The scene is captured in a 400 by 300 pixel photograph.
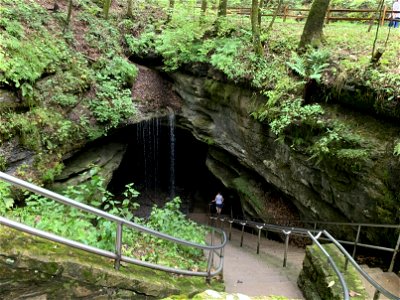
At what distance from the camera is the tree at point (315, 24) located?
10.3m

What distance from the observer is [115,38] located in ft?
46.9

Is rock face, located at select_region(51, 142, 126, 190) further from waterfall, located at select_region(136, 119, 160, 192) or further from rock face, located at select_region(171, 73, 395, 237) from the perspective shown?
rock face, located at select_region(171, 73, 395, 237)

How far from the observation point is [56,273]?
3.19 metres

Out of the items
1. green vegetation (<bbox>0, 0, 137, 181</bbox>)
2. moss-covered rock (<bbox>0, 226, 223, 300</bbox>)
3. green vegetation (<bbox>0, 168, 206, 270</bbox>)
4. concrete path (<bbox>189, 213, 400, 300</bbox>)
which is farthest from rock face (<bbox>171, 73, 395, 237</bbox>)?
moss-covered rock (<bbox>0, 226, 223, 300</bbox>)

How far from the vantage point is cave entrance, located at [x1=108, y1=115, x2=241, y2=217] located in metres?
15.1

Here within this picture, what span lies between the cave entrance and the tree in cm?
665

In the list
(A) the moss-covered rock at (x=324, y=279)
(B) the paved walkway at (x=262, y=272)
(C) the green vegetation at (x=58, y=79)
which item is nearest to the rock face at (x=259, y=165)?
(B) the paved walkway at (x=262, y=272)

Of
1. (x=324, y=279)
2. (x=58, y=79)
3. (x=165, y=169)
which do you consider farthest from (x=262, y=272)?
(x=165, y=169)

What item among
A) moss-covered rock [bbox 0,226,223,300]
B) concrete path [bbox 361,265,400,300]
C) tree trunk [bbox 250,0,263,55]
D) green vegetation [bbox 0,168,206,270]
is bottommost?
concrete path [bbox 361,265,400,300]

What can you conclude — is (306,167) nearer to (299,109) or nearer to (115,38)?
(299,109)

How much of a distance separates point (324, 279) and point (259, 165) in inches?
252

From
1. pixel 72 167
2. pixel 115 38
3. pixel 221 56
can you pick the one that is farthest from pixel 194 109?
pixel 72 167

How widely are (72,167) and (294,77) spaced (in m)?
7.94

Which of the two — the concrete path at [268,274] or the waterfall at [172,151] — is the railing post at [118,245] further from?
the waterfall at [172,151]
